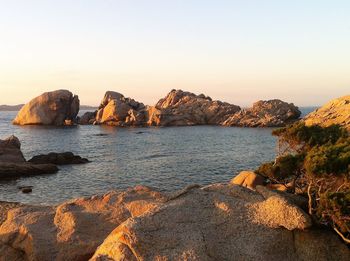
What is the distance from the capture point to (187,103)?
152 meters

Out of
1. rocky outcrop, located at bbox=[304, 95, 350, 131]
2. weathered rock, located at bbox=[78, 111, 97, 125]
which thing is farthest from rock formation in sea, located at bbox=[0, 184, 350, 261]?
weathered rock, located at bbox=[78, 111, 97, 125]

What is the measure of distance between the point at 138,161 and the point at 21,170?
18.4 metres

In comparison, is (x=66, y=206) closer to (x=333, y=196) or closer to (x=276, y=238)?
(x=276, y=238)


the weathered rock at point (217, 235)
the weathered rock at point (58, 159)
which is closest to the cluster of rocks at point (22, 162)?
the weathered rock at point (58, 159)

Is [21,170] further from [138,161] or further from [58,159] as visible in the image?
[138,161]

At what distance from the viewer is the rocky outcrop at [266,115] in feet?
427

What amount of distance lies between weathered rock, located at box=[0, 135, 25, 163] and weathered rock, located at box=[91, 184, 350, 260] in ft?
147

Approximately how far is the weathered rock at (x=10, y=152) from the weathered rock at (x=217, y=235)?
44.8m

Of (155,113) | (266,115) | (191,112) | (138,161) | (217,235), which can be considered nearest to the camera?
(217,235)

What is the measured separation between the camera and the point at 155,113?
138625 millimetres

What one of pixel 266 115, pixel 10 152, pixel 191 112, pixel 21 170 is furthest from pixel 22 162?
pixel 191 112

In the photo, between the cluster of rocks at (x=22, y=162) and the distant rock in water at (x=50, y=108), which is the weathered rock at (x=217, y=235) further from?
the distant rock in water at (x=50, y=108)

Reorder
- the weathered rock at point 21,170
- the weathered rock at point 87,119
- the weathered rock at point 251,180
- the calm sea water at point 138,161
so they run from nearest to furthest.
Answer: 1. the weathered rock at point 251,180
2. the calm sea water at point 138,161
3. the weathered rock at point 21,170
4. the weathered rock at point 87,119

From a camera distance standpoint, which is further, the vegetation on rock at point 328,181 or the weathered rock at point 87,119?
the weathered rock at point 87,119
